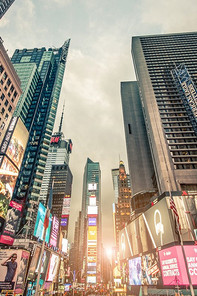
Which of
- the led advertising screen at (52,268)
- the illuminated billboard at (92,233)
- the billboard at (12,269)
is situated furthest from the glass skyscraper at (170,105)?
the billboard at (12,269)

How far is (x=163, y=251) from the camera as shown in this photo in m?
29.7

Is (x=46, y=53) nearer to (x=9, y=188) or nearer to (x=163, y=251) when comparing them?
(x=9, y=188)

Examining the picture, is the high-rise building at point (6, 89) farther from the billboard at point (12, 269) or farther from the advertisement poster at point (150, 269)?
the advertisement poster at point (150, 269)

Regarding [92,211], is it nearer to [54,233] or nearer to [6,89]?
[54,233]

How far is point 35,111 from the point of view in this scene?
4520 inches

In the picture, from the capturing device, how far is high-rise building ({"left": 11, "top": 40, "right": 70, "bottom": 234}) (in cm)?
8831

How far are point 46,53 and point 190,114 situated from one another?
12582 cm

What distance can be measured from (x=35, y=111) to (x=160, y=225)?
104800 mm

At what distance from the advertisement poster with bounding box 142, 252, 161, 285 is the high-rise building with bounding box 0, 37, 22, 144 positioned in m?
53.5

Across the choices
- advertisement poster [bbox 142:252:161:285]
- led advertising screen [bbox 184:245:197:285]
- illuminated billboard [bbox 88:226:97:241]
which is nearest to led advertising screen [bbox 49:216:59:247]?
illuminated billboard [bbox 88:226:97:241]

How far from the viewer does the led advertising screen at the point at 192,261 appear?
81.5 ft

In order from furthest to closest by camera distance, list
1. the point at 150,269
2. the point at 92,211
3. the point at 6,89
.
Result: the point at 92,211, the point at 6,89, the point at 150,269

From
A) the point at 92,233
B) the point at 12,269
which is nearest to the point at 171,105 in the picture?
the point at 92,233

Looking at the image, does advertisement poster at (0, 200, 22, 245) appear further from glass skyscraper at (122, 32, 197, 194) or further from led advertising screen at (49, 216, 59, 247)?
glass skyscraper at (122, 32, 197, 194)
